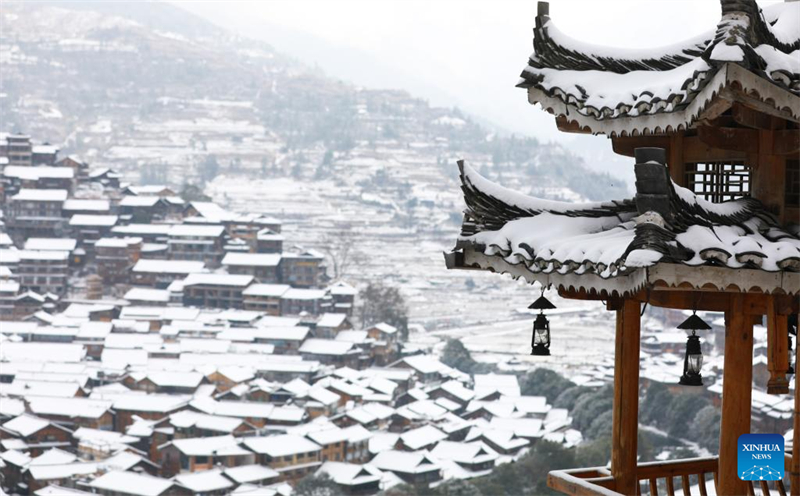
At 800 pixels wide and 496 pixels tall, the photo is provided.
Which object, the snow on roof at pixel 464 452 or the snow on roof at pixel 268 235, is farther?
the snow on roof at pixel 268 235

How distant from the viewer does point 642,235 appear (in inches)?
55.1

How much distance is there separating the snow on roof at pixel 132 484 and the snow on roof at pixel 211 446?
30.4 inches

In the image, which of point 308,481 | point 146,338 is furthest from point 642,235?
point 146,338

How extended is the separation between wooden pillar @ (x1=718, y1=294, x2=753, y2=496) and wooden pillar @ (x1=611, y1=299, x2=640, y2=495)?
8.4 inches

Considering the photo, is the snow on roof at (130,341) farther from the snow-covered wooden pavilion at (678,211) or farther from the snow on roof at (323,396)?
the snow-covered wooden pavilion at (678,211)

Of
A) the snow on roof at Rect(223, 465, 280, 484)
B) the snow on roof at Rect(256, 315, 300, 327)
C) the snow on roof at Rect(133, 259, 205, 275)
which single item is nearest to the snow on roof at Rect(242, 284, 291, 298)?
the snow on roof at Rect(256, 315, 300, 327)

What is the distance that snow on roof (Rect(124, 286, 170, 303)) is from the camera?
2345cm

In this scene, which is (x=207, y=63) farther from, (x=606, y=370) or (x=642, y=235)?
(x=642, y=235)

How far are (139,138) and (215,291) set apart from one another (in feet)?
62.1

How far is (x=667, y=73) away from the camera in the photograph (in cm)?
166

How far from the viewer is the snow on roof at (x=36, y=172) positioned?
26141mm

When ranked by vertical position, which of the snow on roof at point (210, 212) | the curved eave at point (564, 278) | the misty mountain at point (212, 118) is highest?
the misty mountain at point (212, 118)

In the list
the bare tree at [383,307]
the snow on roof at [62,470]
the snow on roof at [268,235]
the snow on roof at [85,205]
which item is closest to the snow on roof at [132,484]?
the snow on roof at [62,470]

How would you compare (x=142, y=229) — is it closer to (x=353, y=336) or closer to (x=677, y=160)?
(x=353, y=336)
